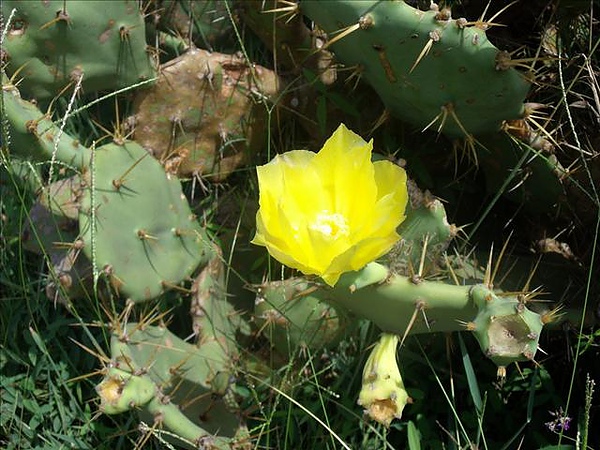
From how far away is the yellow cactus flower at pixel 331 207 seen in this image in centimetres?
124

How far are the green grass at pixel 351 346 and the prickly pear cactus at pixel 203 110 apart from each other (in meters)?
0.06

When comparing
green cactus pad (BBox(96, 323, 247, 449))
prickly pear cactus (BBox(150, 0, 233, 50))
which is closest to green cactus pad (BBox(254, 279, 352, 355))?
green cactus pad (BBox(96, 323, 247, 449))

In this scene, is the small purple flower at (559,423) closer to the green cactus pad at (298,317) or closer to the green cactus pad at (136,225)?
the green cactus pad at (298,317)

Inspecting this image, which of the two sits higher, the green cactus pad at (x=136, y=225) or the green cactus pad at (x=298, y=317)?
the green cactus pad at (x=136, y=225)

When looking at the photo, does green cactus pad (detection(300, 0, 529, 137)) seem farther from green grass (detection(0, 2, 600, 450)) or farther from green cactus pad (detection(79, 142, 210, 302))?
green cactus pad (detection(79, 142, 210, 302))

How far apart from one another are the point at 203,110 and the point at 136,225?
0.38 meters

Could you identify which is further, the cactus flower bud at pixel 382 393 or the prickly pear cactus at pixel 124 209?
the prickly pear cactus at pixel 124 209

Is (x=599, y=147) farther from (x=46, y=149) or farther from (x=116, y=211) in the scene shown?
(x=46, y=149)

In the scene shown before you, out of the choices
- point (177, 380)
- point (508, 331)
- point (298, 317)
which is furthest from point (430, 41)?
point (177, 380)

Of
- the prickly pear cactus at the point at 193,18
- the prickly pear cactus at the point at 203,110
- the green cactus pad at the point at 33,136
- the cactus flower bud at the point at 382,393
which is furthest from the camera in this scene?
the prickly pear cactus at the point at 193,18

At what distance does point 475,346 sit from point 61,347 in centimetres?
94

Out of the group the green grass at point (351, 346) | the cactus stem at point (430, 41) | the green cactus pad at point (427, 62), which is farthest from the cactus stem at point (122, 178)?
the cactus stem at point (430, 41)

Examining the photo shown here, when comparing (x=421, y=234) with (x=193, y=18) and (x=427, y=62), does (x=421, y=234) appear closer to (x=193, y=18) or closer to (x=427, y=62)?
(x=427, y=62)

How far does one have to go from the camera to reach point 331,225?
52.1 inches
